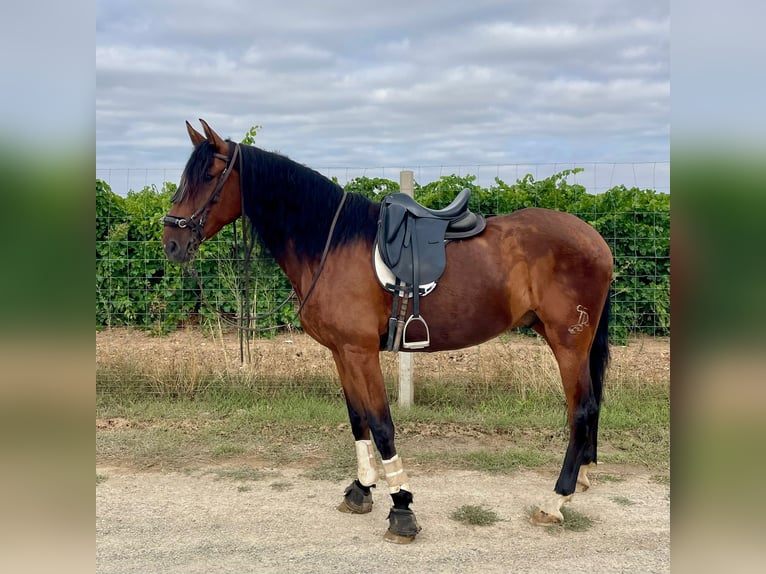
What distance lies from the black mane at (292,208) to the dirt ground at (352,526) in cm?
172

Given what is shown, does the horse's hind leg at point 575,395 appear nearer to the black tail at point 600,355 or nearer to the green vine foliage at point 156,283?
the black tail at point 600,355

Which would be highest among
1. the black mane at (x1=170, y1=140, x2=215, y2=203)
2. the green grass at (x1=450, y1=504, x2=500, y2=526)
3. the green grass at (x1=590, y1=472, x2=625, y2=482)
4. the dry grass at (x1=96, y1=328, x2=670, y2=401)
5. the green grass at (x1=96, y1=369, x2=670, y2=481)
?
the black mane at (x1=170, y1=140, x2=215, y2=203)

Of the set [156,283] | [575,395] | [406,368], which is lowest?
[406,368]

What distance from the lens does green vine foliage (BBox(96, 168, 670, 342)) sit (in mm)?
6789

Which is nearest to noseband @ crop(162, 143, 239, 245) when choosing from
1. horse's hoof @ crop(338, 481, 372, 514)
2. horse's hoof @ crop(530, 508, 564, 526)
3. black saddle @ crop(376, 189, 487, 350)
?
black saddle @ crop(376, 189, 487, 350)

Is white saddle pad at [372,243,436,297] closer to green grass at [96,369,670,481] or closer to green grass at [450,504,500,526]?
green grass at [450,504,500,526]

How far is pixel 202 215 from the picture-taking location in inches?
137

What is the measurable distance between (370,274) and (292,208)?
26.1 inches

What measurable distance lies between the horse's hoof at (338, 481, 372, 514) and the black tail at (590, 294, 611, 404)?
69.2 inches

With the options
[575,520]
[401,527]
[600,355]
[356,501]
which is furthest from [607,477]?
[356,501]

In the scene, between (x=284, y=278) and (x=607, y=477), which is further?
(x=284, y=278)

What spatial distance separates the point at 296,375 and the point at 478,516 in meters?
3.12

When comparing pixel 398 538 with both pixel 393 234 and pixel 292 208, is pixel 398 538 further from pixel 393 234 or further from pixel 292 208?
pixel 292 208
